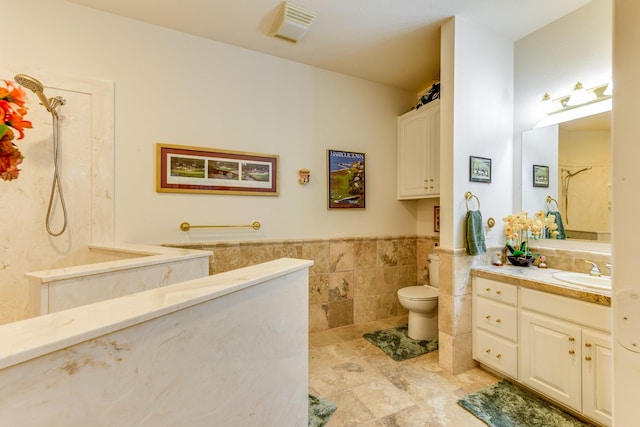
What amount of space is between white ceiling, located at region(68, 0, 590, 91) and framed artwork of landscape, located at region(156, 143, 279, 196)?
3.21 feet

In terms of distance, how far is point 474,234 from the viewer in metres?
2.08

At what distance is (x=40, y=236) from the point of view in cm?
189

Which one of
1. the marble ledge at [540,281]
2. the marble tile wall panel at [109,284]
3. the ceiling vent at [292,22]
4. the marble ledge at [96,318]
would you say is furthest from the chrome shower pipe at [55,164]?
the marble ledge at [540,281]

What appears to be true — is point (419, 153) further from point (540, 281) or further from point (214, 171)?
point (214, 171)

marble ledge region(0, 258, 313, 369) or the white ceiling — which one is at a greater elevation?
the white ceiling

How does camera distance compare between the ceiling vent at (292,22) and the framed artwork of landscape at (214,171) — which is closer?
the ceiling vent at (292,22)

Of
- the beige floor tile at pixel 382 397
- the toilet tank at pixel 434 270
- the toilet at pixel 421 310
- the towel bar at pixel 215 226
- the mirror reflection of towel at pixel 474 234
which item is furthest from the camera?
the toilet tank at pixel 434 270

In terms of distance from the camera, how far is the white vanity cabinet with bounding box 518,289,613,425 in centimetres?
148

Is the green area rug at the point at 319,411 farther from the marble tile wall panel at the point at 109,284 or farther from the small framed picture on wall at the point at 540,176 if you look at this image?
the small framed picture on wall at the point at 540,176

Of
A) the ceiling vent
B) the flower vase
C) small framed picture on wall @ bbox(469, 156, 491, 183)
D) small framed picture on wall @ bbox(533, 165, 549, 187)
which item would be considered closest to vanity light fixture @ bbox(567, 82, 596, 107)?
small framed picture on wall @ bbox(533, 165, 549, 187)

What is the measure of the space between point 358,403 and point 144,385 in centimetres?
155

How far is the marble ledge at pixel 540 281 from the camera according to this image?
1514 mm

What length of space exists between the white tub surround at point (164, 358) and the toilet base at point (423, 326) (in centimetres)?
181

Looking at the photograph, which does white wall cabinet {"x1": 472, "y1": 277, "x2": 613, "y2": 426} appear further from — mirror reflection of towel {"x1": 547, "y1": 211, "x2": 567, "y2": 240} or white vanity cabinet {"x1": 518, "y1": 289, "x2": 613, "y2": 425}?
mirror reflection of towel {"x1": 547, "y1": 211, "x2": 567, "y2": 240}
